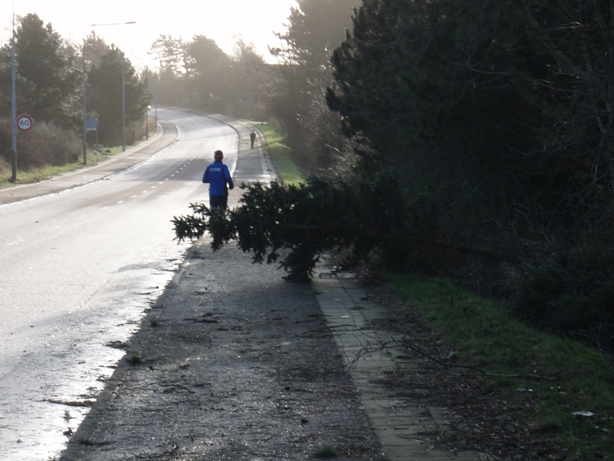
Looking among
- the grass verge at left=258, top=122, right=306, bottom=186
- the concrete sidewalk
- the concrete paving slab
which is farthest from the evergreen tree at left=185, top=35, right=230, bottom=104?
the concrete sidewalk

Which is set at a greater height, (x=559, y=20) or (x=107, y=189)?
(x=559, y=20)

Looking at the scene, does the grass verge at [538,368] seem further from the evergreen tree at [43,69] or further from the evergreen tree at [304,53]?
the evergreen tree at [43,69]

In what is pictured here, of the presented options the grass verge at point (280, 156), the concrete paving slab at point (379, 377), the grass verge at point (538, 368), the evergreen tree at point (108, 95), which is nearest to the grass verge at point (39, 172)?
the grass verge at point (280, 156)

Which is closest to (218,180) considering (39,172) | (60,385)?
(60,385)

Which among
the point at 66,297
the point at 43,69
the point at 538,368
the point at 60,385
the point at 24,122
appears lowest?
the point at 66,297

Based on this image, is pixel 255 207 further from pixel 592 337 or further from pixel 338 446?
pixel 338 446

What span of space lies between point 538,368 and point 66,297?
6.39 m

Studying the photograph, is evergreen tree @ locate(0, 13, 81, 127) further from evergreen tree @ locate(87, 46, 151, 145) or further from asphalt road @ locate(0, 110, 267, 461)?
asphalt road @ locate(0, 110, 267, 461)

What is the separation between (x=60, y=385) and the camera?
6324 millimetres

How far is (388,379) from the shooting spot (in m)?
6.47

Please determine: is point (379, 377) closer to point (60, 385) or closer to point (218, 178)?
point (60, 385)

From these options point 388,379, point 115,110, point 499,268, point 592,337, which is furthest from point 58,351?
point 115,110

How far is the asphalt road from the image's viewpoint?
569cm

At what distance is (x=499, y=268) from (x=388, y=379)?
523cm
